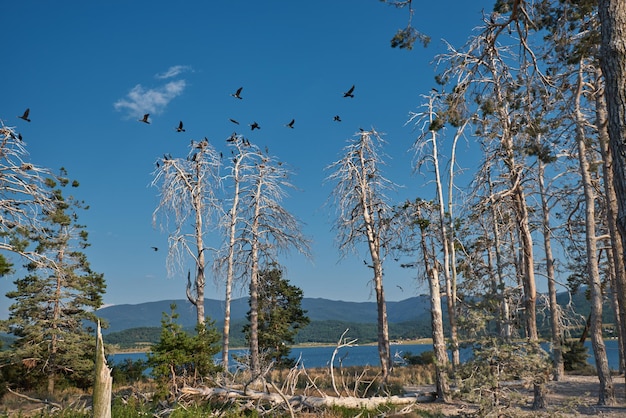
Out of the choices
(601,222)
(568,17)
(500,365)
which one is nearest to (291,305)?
(601,222)

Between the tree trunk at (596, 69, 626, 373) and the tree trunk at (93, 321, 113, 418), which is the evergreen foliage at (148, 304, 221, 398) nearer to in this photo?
the tree trunk at (93, 321, 113, 418)

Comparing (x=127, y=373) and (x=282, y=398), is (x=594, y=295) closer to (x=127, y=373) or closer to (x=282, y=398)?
(x=282, y=398)

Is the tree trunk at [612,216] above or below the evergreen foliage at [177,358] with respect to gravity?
above

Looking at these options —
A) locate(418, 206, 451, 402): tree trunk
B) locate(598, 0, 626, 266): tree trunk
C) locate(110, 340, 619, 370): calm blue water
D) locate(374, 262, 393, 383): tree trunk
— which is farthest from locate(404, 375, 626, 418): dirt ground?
locate(598, 0, 626, 266): tree trunk

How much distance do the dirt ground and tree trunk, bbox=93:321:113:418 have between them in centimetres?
841

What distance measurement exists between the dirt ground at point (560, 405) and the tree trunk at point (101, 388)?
8.41 metres

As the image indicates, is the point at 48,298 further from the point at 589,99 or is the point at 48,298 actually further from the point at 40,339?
the point at 589,99

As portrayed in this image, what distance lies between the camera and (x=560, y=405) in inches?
485

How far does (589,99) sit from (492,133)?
4.12m

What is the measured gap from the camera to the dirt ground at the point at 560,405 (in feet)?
31.9

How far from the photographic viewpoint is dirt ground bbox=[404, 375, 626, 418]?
9.72 metres

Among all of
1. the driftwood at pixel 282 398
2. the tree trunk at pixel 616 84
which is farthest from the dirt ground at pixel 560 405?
the tree trunk at pixel 616 84

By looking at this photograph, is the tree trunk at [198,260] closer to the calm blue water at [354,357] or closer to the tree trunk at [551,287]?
the calm blue water at [354,357]

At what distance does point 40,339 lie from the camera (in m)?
19.4
